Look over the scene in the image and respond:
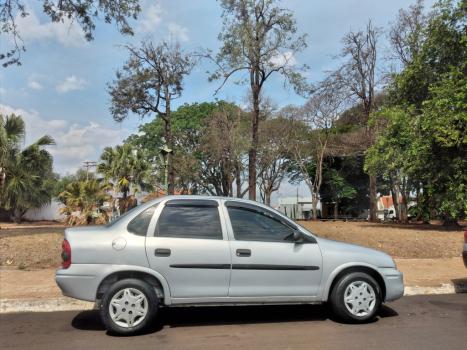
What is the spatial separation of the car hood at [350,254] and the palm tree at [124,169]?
26609mm

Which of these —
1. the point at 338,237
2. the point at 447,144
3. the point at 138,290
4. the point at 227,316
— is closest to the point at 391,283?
the point at 227,316

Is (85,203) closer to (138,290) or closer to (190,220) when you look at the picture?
(190,220)

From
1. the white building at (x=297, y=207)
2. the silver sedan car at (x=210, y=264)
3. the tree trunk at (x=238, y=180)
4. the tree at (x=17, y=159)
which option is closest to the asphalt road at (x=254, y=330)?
the silver sedan car at (x=210, y=264)

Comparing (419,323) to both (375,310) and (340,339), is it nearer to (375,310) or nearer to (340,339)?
(375,310)

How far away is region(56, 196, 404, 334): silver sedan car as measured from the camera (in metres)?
6.08

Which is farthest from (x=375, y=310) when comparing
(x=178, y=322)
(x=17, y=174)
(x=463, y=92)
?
(x=17, y=174)

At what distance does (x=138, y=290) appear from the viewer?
6.08 m

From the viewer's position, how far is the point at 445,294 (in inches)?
358

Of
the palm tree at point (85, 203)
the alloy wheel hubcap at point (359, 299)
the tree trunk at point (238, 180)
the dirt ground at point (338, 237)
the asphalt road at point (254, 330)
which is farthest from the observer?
the tree trunk at point (238, 180)

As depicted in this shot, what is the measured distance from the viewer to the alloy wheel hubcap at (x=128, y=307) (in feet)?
19.8

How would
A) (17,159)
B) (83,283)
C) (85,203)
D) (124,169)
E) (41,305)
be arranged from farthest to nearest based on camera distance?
1. (124,169)
2. (85,203)
3. (17,159)
4. (41,305)
5. (83,283)

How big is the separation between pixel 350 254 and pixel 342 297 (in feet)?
1.88

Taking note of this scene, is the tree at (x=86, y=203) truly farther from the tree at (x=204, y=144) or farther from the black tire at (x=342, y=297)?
the black tire at (x=342, y=297)

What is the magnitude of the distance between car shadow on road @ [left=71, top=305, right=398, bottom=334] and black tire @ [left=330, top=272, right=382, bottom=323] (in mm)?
254
